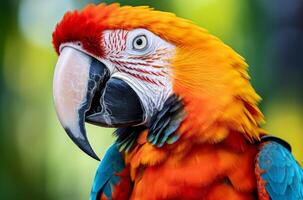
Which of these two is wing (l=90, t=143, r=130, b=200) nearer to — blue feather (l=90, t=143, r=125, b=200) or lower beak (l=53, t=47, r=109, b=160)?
A: blue feather (l=90, t=143, r=125, b=200)

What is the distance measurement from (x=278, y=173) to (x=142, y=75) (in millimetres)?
483

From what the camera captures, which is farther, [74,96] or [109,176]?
[109,176]

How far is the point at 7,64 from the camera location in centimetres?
442

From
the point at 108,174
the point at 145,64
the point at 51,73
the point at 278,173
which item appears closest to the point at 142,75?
the point at 145,64

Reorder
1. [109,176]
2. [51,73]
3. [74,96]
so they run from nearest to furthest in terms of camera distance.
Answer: [74,96], [109,176], [51,73]

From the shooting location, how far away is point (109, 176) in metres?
1.56

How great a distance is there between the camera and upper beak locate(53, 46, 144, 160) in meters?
1.40

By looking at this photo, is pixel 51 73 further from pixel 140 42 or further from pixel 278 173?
pixel 278 173

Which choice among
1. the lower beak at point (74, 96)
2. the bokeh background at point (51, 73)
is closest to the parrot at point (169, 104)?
the lower beak at point (74, 96)

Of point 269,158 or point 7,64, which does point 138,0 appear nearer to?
point 7,64

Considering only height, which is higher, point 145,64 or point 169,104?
point 145,64

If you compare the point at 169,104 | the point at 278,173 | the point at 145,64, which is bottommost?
the point at 278,173

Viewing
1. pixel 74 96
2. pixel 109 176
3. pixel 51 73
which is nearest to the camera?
pixel 74 96

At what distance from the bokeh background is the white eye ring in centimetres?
272
